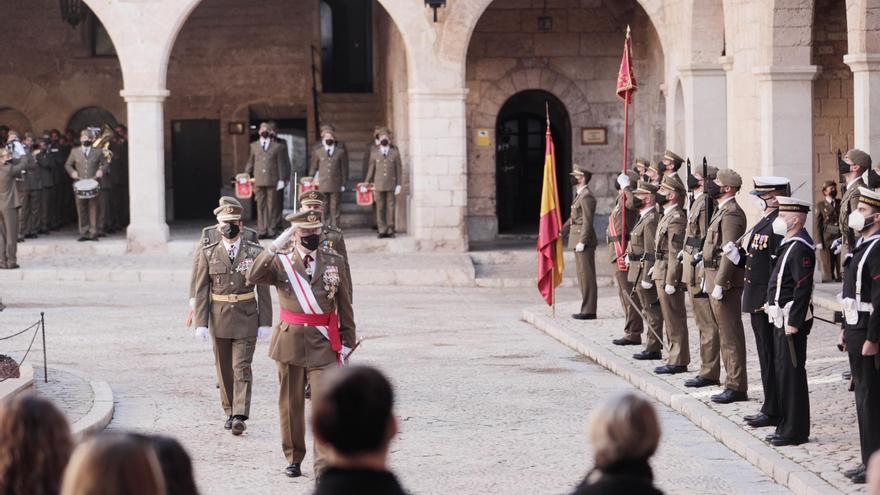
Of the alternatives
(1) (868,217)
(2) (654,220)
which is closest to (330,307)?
(1) (868,217)

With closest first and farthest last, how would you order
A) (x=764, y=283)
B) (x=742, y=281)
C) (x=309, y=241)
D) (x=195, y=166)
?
(x=309, y=241) → (x=764, y=283) → (x=742, y=281) → (x=195, y=166)

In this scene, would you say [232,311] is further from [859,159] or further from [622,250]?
[859,159]

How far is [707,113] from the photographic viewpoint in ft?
72.6

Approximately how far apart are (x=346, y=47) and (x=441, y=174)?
32.3ft

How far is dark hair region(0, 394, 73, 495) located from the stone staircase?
25.0m

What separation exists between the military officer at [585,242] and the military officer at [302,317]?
25.4ft

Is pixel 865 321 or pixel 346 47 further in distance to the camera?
pixel 346 47

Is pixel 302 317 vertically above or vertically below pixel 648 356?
above

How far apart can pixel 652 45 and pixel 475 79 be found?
300 centimetres

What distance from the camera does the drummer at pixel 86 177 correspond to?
25875 mm

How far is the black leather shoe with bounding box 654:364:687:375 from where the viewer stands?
1391cm

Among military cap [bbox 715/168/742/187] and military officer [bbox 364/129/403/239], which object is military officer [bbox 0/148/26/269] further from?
military cap [bbox 715/168/742/187]

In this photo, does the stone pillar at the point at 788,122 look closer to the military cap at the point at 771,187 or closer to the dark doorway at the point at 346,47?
the military cap at the point at 771,187

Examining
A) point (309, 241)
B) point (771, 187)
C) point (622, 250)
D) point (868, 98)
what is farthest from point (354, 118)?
point (309, 241)
